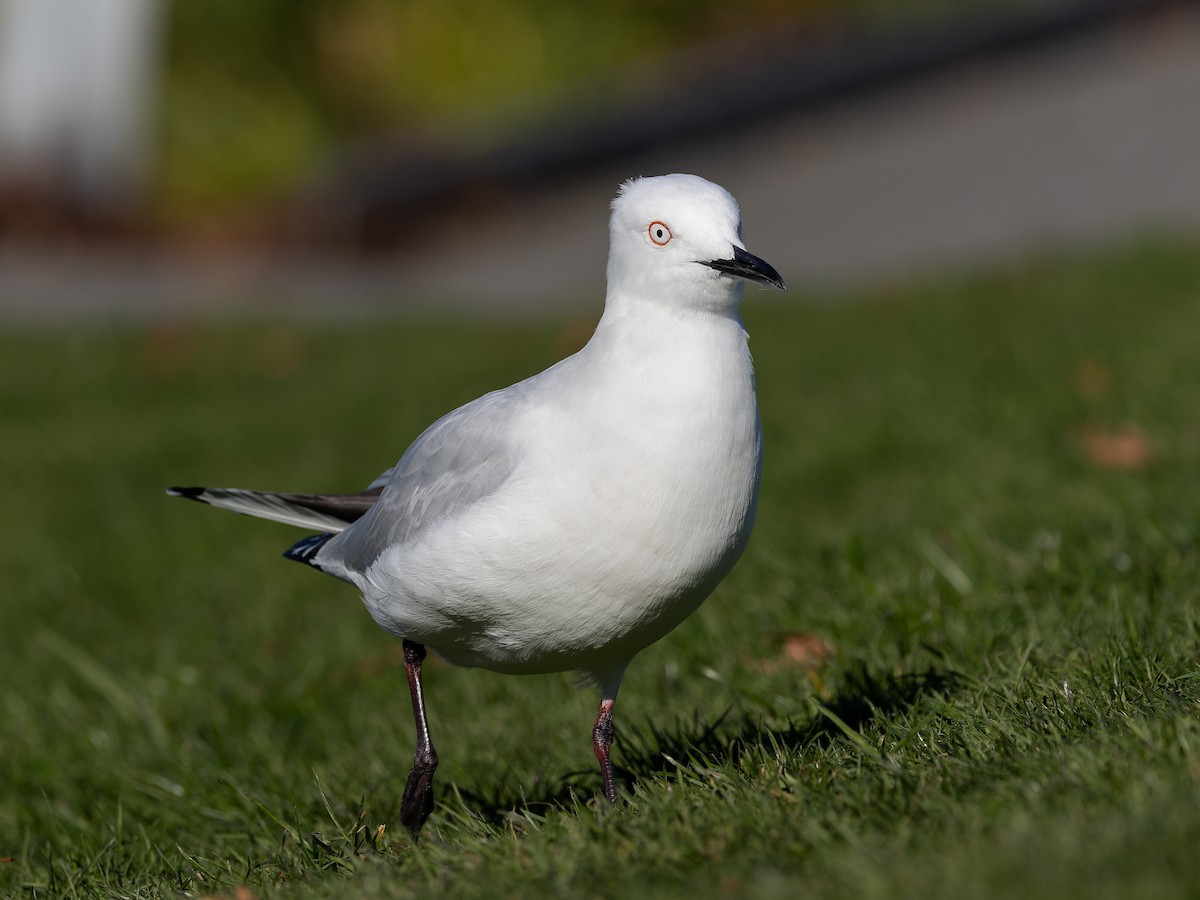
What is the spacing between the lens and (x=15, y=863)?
13.7 ft

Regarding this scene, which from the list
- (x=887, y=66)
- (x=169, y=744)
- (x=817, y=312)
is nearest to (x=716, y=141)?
(x=887, y=66)

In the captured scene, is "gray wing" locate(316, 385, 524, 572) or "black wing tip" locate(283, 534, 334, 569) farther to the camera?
"black wing tip" locate(283, 534, 334, 569)

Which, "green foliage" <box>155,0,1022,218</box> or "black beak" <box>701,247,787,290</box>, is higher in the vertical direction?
"green foliage" <box>155,0,1022,218</box>

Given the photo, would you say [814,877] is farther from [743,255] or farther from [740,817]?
[743,255]

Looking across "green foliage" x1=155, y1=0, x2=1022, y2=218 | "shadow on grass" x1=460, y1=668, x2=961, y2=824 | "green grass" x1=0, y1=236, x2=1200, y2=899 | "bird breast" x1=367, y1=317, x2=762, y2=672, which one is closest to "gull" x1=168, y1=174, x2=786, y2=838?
"bird breast" x1=367, y1=317, x2=762, y2=672

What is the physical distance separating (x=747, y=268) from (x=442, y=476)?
91 centimetres

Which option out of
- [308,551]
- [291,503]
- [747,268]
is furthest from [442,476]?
[747,268]

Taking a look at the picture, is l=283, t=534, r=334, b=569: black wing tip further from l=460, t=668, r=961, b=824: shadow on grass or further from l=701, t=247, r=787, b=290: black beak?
l=701, t=247, r=787, b=290: black beak

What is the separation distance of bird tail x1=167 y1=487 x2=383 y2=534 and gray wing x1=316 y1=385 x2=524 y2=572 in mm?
135

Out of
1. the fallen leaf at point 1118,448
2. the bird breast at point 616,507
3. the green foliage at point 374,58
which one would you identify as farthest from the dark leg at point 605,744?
the green foliage at point 374,58

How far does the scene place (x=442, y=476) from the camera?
12.5 ft

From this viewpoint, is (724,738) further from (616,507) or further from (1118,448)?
Answer: (1118,448)

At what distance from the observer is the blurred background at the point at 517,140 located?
12.9 m

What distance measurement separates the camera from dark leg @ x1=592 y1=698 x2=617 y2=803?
362cm
